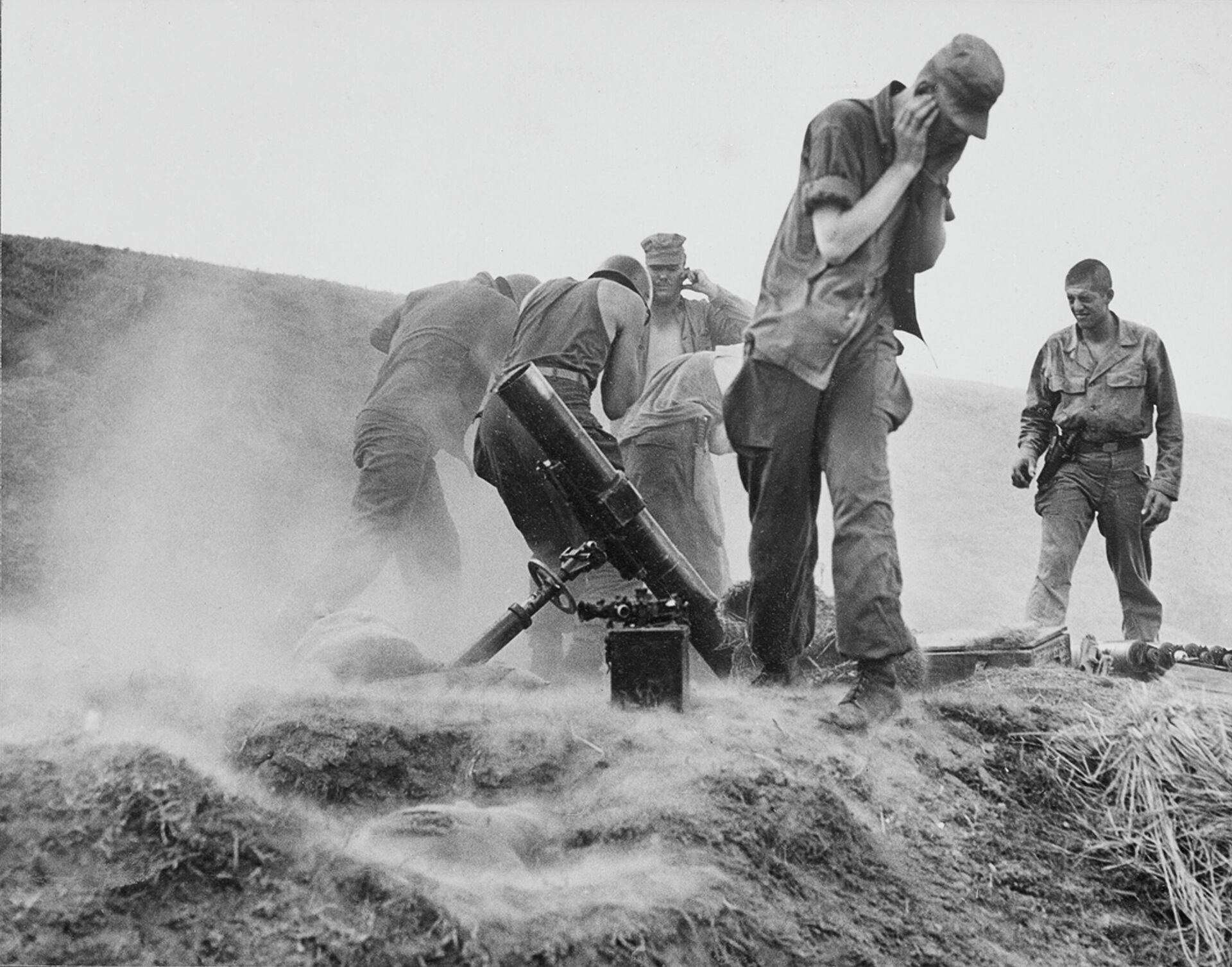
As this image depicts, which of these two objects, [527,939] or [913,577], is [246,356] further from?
[527,939]

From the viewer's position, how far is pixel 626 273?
17.5 ft

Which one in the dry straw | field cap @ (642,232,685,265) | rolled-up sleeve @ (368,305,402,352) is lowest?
the dry straw

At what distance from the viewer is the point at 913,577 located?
9875 mm

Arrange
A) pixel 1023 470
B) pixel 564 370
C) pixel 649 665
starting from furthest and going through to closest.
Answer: pixel 1023 470
pixel 564 370
pixel 649 665

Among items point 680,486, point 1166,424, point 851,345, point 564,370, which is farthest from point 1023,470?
point 851,345

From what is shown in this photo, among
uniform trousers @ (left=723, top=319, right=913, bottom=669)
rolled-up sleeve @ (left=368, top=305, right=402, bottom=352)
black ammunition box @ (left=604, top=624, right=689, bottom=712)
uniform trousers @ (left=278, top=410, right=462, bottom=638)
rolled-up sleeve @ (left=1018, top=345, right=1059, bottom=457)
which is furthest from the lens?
rolled-up sleeve @ (left=368, top=305, right=402, bottom=352)

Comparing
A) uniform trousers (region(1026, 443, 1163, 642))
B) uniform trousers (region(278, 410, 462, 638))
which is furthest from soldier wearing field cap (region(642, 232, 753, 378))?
uniform trousers (region(1026, 443, 1163, 642))

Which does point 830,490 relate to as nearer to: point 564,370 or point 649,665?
point 649,665

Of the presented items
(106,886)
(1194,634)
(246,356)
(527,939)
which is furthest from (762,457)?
(1194,634)

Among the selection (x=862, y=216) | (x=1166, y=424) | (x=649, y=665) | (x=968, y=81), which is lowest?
(x=649, y=665)

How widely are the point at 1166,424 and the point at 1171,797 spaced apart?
3.28 metres

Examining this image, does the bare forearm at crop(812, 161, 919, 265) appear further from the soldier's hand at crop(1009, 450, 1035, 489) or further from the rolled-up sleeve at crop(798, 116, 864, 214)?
the soldier's hand at crop(1009, 450, 1035, 489)

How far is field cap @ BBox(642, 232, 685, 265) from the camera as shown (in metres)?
6.96

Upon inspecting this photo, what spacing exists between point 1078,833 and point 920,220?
1754mm
